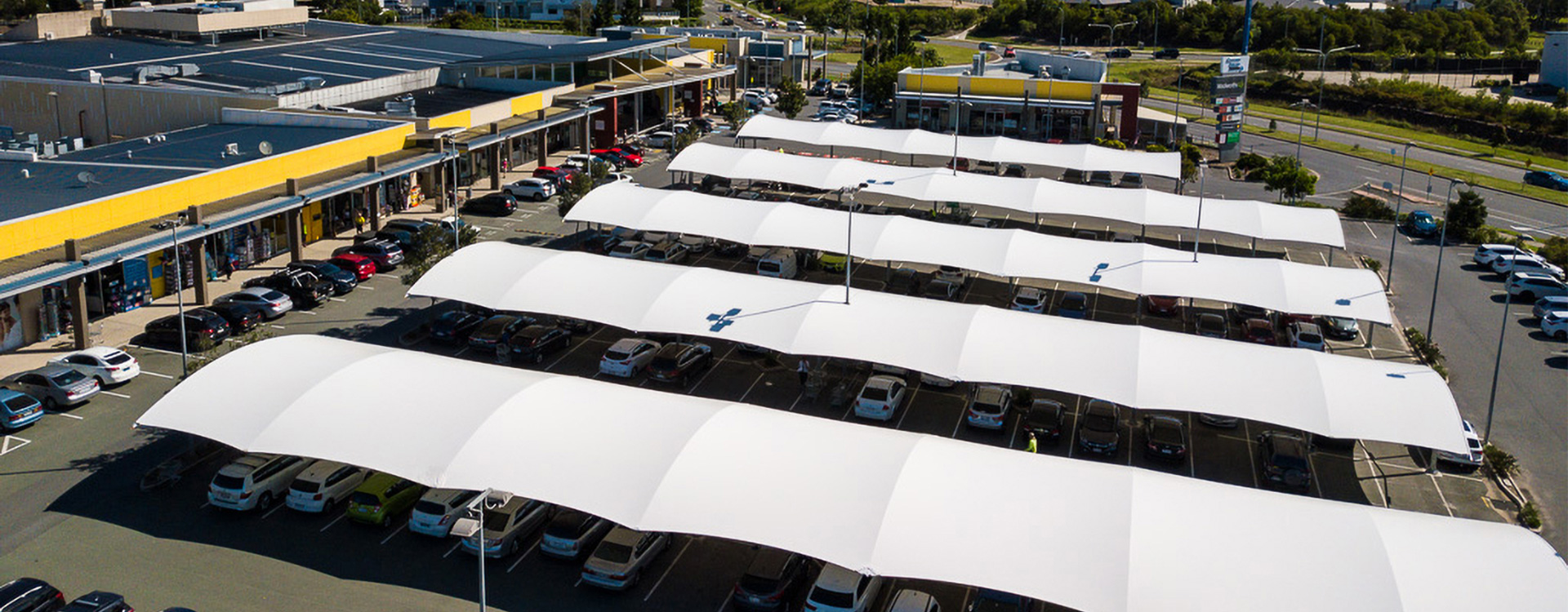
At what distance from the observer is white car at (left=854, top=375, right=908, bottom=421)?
33.9 meters

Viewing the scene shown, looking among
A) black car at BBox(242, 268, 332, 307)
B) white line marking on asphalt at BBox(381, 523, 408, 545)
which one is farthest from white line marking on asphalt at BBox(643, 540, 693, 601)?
black car at BBox(242, 268, 332, 307)

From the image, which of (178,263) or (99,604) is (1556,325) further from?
(178,263)

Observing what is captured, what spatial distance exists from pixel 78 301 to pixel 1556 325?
165ft

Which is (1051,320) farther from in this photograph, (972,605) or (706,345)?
(972,605)

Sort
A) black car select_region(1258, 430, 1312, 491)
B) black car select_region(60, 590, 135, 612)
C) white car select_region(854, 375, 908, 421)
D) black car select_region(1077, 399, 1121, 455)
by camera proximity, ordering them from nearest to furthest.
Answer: black car select_region(60, 590, 135, 612), black car select_region(1258, 430, 1312, 491), black car select_region(1077, 399, 1121, 455), white car select_region(854, 375, 908, 421)

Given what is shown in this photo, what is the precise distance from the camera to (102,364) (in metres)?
34.4

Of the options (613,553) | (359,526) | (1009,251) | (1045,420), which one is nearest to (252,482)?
(359,526)

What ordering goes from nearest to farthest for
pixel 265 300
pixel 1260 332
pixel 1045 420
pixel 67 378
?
pixel 1045 420 < pixel 67 378 < pixel 1260 332 < pixel 265 300

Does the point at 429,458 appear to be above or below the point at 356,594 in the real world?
above

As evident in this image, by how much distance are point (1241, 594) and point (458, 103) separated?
52.6 m

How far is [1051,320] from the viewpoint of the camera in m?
35.9

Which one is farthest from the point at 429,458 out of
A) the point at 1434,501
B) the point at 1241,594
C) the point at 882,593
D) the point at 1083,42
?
the point at 1083,42

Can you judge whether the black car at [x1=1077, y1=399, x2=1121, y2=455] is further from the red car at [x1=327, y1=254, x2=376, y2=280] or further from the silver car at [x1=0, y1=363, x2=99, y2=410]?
the silver car at [x1=0, y1=363, x2=99, y2=410]

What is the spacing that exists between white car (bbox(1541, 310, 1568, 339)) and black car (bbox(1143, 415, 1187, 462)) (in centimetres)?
1948
